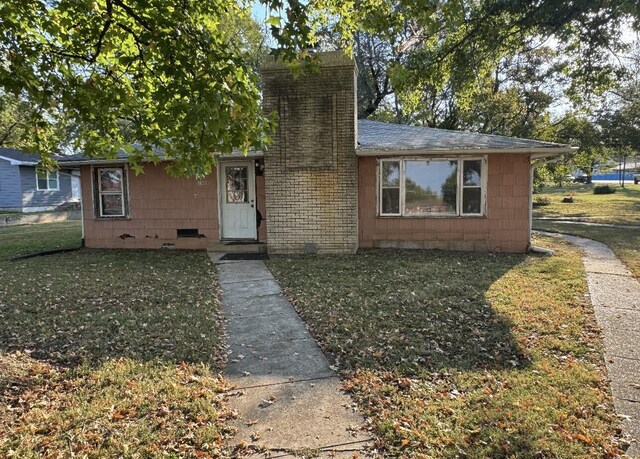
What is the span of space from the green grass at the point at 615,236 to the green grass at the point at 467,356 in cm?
227

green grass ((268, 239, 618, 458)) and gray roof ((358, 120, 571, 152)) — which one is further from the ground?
gray roof ((358, 120, 571, 152))

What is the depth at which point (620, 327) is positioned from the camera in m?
5.21

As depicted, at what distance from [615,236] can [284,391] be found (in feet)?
46.2

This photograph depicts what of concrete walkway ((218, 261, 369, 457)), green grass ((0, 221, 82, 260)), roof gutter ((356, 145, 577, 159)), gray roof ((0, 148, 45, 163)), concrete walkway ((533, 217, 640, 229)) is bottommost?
concrete walkway ((218, 261, 369, 457))

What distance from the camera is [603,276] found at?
8.01m

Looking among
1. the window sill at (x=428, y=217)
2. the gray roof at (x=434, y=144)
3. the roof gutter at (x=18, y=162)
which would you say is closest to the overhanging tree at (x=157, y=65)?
the gray roof at (x=434, y=144)

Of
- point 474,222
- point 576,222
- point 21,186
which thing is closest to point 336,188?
point 474,222

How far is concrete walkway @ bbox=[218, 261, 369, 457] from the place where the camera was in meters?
3.04

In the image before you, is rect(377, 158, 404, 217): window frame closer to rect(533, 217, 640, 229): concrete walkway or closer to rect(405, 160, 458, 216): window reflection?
rect(405, 160, 458, 216): window reflection

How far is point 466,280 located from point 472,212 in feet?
11.6

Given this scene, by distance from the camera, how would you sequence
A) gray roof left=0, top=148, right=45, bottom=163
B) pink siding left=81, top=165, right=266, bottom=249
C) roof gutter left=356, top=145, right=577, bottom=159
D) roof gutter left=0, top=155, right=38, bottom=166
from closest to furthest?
1. roof gutter left=356, top=145, right=577, bottom=159
2. pink siding left=81, top=165, right=266, bottom=249
3. roof gutter left=0, top=155, right=38, bottom=166
4. gray roof left=0, top=148, right=45, bottom=163

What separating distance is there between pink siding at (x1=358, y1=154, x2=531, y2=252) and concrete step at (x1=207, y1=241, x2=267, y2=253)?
105 inches

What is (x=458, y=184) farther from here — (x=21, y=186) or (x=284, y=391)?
(x=21, y=186)

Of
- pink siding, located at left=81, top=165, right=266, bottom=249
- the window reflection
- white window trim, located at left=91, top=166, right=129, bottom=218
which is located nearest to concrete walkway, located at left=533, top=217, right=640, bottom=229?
the window reflection
